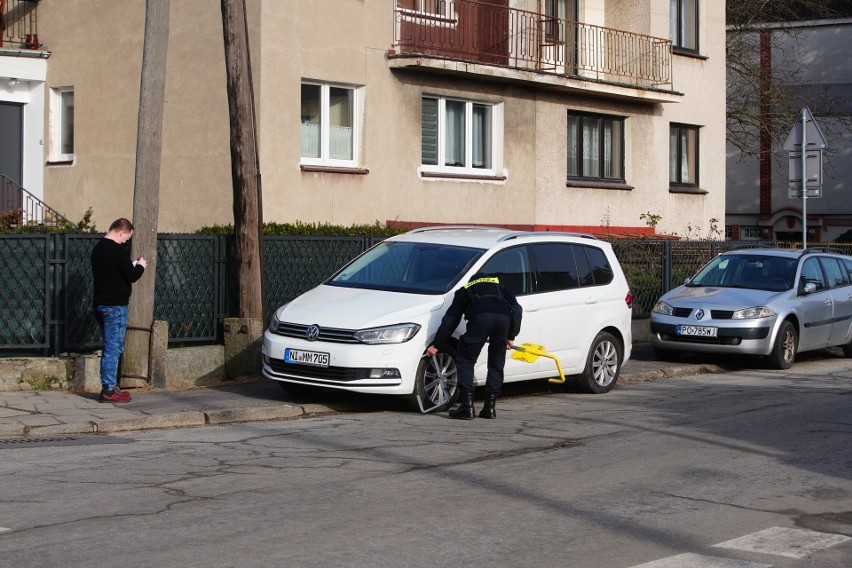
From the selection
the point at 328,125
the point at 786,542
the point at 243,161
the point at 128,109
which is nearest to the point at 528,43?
the point at 328,125

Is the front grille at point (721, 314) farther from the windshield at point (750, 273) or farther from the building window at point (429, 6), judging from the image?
the building window at point (429, 6)

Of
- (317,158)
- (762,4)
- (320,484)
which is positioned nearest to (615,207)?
(317,158)

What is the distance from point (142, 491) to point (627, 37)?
20.2 m

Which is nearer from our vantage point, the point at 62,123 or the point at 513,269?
the point at 513,269

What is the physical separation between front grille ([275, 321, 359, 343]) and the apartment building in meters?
7.33

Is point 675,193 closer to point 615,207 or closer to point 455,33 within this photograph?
point 615,207

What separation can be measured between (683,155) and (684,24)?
309cm

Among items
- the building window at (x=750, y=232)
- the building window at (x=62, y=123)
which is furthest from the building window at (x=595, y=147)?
the building window at (x=750, y=232)

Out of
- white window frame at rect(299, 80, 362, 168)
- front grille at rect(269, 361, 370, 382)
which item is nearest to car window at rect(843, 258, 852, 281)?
white window frame at rect(299, 80, 362, 168)

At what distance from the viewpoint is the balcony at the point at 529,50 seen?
20938 millimetres

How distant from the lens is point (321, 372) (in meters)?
11.3

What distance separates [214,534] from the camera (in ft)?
21.2

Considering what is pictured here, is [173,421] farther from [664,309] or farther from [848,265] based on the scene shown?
[848,265]

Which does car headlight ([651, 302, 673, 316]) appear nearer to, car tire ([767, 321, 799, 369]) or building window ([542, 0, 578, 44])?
car tire ([767, 321, 799, 369])
